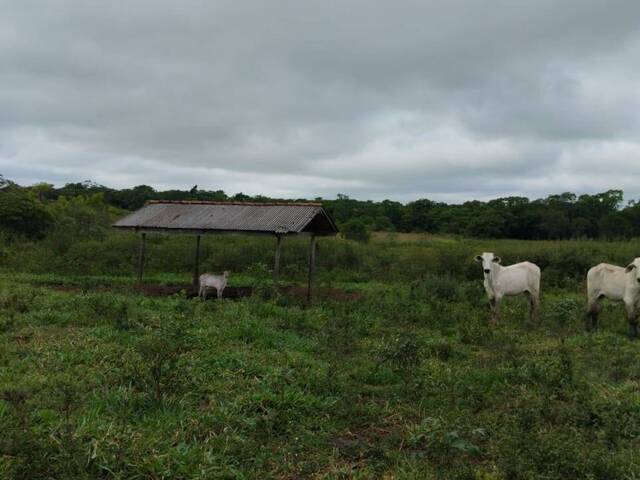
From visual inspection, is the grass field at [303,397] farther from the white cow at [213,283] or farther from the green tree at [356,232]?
the green tree at [356,232]

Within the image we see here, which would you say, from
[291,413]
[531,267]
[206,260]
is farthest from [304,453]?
[206,260]

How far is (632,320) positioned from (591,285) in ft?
4.42

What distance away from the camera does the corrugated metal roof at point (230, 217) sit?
1359 cm

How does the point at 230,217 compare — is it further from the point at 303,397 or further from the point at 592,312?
the point at 303,397

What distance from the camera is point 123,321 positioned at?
8859mm

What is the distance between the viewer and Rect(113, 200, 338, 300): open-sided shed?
13.5 m

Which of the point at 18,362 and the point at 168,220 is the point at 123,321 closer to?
the point at 18,362

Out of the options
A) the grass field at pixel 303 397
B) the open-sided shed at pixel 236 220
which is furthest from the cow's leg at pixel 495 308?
the open-sided shed at pixel 236 220

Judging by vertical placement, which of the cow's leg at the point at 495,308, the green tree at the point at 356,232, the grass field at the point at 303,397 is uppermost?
the green tree at the point at 356,232

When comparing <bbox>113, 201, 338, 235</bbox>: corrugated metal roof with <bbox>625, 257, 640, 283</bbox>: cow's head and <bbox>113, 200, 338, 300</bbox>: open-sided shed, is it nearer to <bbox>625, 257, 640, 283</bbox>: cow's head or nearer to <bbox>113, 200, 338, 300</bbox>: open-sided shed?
<bbox>113, 200, 338, 300</bbox>: open-sided shed

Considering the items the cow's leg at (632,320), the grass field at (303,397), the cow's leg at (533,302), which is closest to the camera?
the grass field at (303,397)

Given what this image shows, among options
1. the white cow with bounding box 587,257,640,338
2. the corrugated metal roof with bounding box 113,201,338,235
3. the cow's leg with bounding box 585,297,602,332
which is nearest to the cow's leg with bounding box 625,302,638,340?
the white cow with bounding box 587,257,640,338

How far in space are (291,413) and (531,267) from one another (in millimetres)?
9216

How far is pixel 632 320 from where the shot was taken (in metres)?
10.2
